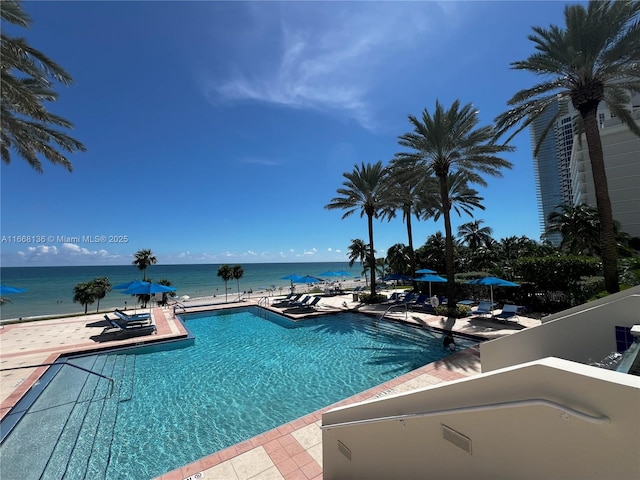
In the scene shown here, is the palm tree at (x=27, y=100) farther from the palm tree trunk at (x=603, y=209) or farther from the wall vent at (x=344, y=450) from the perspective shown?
the palm tree trunk at (x=603, y=209)

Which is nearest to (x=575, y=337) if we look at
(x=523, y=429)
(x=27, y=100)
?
(x=523, y=429)

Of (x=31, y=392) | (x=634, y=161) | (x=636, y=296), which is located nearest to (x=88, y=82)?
(x=31, y=392)

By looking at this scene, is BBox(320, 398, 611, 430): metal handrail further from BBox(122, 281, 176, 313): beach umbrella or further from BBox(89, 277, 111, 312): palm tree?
BBox(89, 277, 111, 312): palm tree

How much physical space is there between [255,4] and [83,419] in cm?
1364

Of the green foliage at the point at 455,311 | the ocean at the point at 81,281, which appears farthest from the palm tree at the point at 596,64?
the ocean at the point at 81,281

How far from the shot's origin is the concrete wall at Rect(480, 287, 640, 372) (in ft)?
13.9

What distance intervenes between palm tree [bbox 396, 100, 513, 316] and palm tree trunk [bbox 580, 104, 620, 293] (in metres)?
4.15

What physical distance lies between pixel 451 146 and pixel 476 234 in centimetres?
2687

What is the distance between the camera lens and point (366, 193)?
20.9 meters

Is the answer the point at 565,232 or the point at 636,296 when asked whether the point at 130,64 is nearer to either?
the point at 636,296

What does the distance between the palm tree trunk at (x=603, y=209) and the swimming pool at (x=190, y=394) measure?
5.53 metres

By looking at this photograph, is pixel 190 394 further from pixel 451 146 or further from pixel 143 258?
pixel 143 258

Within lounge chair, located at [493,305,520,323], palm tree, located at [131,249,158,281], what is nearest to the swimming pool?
lounge chair, located at [493,305,520,323]

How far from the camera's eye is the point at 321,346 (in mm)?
11883
